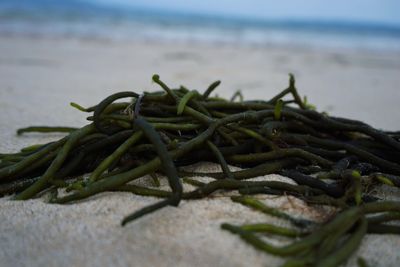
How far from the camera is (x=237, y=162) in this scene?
1402 millimetres

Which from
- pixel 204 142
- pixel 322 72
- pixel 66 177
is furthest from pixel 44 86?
pixel 322 72

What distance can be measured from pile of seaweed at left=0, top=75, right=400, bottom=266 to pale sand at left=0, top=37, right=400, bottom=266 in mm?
47

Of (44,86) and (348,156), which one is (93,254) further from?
(44,86)

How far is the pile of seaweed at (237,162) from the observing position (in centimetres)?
106

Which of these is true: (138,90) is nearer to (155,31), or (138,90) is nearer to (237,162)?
(237,162)

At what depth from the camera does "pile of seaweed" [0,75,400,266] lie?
3.48 ft

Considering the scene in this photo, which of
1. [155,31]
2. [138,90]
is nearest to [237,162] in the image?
[138,90]

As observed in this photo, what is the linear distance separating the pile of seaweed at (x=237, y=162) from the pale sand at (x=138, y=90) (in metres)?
0.05

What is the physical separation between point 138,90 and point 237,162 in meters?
2.19

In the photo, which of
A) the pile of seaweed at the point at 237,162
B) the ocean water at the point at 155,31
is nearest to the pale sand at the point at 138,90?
the pile of seaweed at the point at 237,162

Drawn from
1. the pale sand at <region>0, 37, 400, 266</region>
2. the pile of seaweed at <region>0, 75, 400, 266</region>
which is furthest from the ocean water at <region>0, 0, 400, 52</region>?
the pile of seaweed at <region>0, 75, 400, 266</region>

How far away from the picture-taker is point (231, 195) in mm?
1237

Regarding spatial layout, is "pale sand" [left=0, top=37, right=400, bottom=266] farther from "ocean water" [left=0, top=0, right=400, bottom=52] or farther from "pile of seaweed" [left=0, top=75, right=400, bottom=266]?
"ocean water" [left=0, top=0, right=400, bottom=52]

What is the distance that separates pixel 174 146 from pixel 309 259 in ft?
1.74
